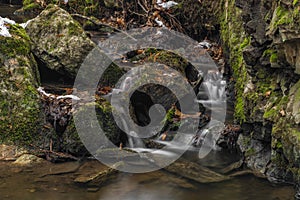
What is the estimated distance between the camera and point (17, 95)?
6324mm

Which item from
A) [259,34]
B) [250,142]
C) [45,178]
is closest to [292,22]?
[259,34]

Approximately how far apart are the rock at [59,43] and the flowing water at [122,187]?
2.81 m

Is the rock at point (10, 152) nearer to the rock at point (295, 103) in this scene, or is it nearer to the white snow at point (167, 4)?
the rock at point (295, 103)

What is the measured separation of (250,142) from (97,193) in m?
2.55

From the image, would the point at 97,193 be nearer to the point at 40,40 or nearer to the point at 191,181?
the point at 191,181

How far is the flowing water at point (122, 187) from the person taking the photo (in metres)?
4.94

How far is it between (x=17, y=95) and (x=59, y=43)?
2.08m

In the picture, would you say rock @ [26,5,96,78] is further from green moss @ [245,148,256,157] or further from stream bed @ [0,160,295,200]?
green moss @ [245,148,256,157]

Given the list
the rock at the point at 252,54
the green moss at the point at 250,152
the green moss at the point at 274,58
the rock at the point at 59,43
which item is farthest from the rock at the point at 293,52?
the rock at the point at 59,43

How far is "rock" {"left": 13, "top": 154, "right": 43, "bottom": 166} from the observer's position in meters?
5.60

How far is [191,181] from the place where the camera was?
5.44 m

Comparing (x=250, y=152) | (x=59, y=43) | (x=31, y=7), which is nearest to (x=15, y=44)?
(x=59, y=43)

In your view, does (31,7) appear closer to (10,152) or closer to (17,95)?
(17,95)

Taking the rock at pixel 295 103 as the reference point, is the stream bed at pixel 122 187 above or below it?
below
